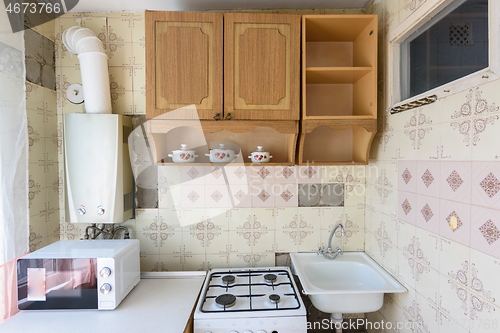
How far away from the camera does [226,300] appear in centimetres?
135

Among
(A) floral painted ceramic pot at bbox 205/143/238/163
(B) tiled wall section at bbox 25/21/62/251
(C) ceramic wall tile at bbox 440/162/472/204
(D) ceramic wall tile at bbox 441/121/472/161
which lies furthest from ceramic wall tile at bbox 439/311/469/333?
(B) tiled wall section at bbox 25/21/62/251

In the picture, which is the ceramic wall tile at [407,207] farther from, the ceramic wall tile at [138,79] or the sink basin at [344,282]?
the ceramic wall tile at [138,79]

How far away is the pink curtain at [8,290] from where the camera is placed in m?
1.32

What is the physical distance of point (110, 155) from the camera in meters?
1.58

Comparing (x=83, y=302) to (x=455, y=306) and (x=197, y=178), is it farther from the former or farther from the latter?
(x=455, y=306)

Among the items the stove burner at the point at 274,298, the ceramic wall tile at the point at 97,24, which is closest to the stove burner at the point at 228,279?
the stove burner at the point at 274,298

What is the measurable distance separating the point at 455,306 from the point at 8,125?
225 cm

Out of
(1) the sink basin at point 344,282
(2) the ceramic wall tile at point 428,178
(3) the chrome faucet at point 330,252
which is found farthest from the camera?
(3) the chrome faucet at point 330,252

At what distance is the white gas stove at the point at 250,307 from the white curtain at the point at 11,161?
102cm

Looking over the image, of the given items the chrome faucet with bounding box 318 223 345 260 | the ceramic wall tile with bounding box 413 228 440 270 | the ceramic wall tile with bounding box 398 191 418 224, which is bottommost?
the chrome faucet with bounding box 318 223 345 260

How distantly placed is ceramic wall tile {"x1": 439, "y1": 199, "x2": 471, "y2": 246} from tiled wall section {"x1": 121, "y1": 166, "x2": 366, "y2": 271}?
756 mm

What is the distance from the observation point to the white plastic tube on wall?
5.21 ft

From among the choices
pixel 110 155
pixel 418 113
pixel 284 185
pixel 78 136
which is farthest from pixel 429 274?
pixel 78 136

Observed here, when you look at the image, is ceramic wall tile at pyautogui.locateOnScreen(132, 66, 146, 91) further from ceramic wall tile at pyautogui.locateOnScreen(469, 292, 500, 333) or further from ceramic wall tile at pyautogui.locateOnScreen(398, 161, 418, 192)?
ceramic wall tile at pyautogui.locateOnScreen(469, 292, 500, 333)
